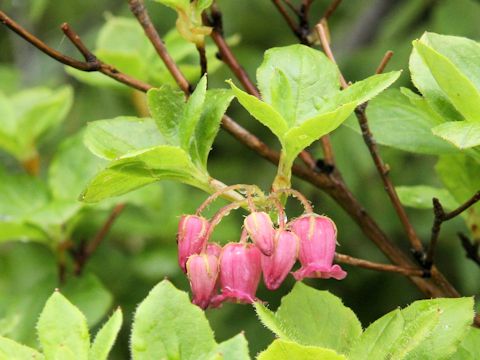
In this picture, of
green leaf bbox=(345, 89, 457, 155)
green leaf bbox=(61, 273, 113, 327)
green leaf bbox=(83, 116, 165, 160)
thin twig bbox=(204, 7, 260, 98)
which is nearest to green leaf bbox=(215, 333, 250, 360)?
green leaf bbox=(83, 116, 165, 160)

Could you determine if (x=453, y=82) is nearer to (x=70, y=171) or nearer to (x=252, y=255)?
(x=252, y=255)

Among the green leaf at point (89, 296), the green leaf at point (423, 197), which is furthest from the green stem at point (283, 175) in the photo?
the green leaf at point (89, 296)

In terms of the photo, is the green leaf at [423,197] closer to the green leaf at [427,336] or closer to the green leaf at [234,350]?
the green leaf at [427,336]

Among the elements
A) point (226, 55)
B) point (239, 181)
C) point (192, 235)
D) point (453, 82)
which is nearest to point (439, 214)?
point (453, 82)

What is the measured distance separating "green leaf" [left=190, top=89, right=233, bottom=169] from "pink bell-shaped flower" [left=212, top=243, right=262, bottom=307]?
0.14 meters

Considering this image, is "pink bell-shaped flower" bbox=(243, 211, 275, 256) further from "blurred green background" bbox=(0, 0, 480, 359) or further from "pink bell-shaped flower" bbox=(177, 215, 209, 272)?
"blurred green background" bbox=(0, 0, 480, 359)

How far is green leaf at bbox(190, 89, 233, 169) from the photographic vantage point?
3.80 feet

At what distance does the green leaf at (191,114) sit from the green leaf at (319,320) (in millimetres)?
220

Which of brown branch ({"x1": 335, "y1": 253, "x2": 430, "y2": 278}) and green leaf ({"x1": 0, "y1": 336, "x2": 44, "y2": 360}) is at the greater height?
green leaf ({"x1": 0, "y1": 336, "x2": 44, "y2": 360})

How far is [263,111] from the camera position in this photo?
3.42 feet

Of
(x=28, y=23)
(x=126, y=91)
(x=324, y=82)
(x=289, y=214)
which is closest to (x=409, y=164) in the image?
(x=289, y=214)

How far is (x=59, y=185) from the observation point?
1854 millimetres

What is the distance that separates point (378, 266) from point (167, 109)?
333 mm

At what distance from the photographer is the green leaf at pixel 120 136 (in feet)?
3.89
